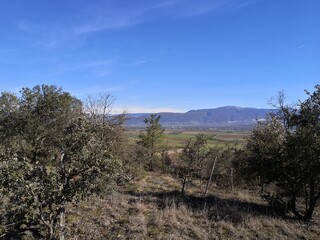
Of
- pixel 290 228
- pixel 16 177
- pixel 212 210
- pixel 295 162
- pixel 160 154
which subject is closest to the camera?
pixel 16 177

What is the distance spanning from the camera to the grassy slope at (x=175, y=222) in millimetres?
10906

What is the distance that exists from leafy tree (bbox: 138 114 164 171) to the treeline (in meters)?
3.77

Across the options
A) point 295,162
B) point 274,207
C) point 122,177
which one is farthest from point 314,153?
point 122,177

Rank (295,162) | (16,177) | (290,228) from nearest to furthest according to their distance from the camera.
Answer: (16,177)
(290,228)
(295,162)

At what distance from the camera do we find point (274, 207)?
14.6 meters

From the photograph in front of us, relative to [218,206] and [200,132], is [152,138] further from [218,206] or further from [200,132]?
[218,206]

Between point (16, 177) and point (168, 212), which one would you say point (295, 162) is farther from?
point (16, 177)

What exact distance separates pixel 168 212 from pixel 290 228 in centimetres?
523

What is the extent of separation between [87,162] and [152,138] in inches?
1052

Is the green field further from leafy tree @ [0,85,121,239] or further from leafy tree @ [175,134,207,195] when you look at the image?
leafy tree @ [0,85,121,239]

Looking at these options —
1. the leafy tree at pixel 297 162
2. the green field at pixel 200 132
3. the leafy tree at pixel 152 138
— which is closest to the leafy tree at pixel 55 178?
the leafy tree at pixel 297 162

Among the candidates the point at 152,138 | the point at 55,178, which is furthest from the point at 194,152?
the point at 152,138

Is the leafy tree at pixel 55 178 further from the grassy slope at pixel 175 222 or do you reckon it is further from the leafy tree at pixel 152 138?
the leafy tree at pixel 152 138

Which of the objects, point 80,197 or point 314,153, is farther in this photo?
point 314,153
